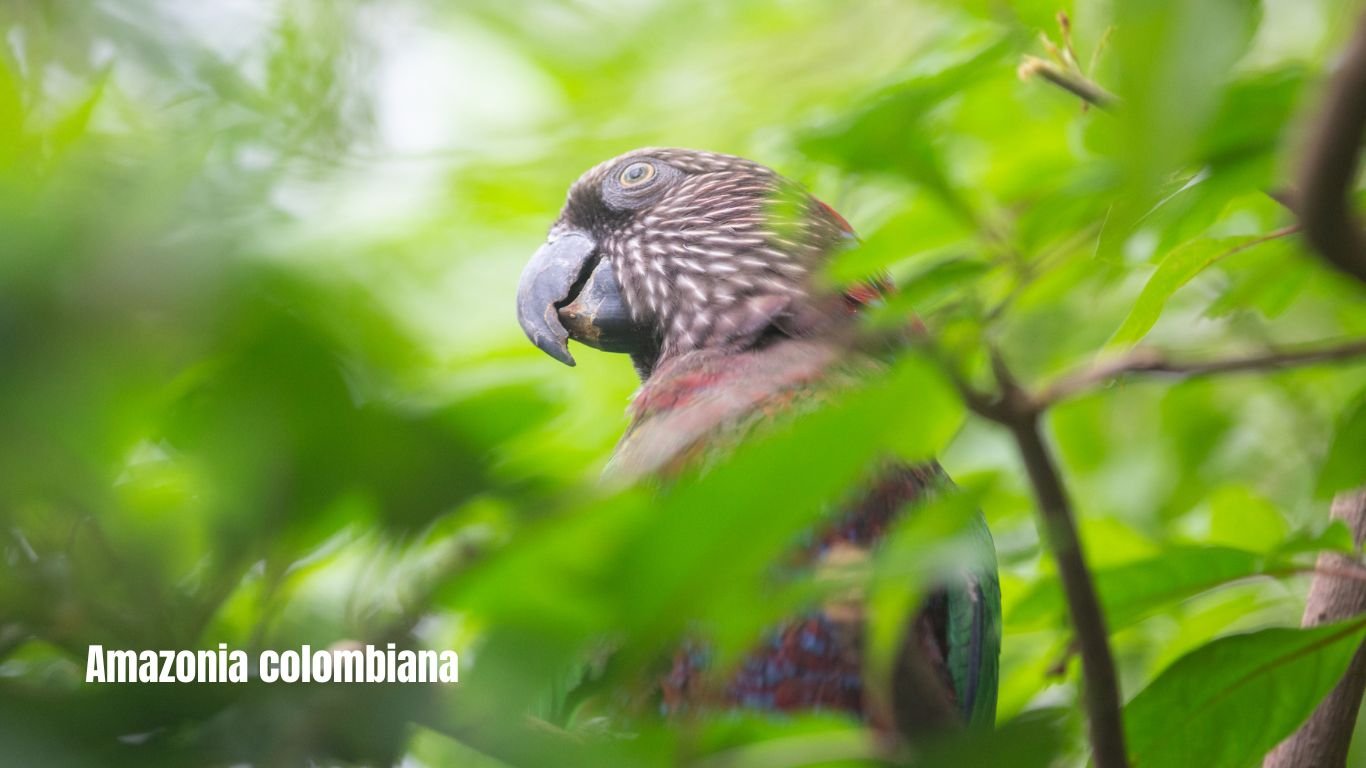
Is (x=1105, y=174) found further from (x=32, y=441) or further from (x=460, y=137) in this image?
(x=460, y=137)

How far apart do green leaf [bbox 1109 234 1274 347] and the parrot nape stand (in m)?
0.24

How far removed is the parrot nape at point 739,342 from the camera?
1.29 metres

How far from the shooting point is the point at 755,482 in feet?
1.33

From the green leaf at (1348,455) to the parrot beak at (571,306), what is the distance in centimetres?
116

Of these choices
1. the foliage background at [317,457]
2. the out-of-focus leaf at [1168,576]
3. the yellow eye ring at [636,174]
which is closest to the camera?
the foliage background at [317,457]

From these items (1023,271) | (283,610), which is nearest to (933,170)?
(1023,271)

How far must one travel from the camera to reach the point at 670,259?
1983 millimetres

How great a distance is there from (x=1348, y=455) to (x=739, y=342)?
0.87 meters

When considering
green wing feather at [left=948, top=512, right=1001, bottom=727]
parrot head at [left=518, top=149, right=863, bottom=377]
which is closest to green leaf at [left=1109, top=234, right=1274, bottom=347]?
green wing feather at [left=948, top=512, right=1001, bottom=727]

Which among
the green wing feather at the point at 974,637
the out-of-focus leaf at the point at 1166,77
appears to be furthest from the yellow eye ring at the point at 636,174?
the out-of-focus leaf at the point at 1166,77

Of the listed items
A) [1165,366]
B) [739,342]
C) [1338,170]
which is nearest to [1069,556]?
[1165,366]

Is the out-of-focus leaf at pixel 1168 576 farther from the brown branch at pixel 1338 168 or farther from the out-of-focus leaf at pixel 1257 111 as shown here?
the brown branch at pixel 1338 168

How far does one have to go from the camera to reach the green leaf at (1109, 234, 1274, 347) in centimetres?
89

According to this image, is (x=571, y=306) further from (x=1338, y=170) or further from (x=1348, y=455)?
(x=1338, y=170)
